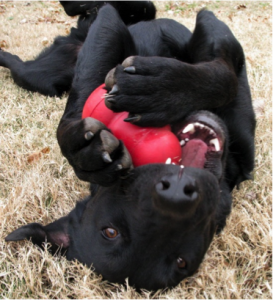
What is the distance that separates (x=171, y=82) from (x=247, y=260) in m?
1.20

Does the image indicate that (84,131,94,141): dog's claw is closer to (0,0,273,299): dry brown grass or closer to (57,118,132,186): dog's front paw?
(57,118,132,186): dog's front paw

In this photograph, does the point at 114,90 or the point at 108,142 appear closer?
the point at 108,142

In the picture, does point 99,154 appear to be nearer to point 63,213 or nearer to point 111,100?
point 111,100

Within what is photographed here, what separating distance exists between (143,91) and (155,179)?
0.55 metres

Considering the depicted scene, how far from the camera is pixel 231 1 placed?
9.08 metres

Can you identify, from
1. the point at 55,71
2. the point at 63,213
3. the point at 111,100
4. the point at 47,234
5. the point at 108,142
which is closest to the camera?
the point at 108,142

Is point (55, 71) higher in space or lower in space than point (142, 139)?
lower

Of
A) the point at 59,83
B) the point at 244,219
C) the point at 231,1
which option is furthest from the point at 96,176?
the point at 231,1

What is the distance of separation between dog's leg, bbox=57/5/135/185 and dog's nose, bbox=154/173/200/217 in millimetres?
338

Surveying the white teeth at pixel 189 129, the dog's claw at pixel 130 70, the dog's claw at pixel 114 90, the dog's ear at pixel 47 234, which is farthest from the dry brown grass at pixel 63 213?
the dog's claw at pixel 130 70

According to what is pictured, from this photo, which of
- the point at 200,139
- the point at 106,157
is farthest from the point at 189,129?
the point at 106,157

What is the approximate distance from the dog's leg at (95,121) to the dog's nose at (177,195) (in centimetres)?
34

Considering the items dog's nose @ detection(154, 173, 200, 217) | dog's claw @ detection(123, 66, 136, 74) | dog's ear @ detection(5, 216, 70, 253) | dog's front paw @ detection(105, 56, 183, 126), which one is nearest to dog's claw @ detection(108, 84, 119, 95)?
dog's front paw @ detection(105, 56, 183, 126)

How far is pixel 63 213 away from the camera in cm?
249
